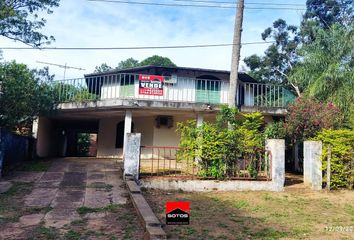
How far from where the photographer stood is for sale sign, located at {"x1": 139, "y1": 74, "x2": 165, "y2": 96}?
13812 mm

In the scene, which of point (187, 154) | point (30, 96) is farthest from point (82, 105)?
point (187, 154)

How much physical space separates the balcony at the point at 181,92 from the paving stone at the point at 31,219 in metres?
7.79

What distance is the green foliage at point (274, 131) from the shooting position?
10654mm

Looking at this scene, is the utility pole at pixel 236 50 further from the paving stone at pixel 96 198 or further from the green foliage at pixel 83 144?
the green foliage at pixel 83 144

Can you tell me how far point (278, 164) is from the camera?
31.6 feet

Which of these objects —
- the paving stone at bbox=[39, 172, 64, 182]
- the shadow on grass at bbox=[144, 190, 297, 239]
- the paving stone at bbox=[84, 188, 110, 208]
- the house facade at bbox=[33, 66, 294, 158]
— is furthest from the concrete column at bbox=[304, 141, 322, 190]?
the paving stone at bbox=[39, 172, 64, 182]

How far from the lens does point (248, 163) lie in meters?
9.70

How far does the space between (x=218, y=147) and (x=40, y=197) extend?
4.83 meters

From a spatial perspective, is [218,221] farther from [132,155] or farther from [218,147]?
[132,155]

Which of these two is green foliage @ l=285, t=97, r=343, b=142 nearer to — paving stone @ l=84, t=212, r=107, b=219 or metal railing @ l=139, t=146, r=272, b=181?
metal railing @ l=139, t=146, r=272, b=181

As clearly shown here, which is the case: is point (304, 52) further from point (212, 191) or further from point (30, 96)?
point (30, 96)

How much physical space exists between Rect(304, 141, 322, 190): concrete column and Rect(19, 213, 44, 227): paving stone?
7.61m

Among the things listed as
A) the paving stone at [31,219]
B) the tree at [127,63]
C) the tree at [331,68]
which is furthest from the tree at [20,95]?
the tree at [127,63]

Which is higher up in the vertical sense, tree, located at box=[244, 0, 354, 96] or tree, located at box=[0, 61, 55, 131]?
tree, located at box=[244, 0, 354, 96]
